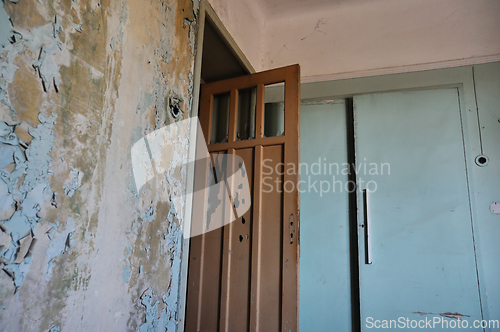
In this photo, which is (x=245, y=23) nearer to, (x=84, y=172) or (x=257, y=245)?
(x=257, y=245)

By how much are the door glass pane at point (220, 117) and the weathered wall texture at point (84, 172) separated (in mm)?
901

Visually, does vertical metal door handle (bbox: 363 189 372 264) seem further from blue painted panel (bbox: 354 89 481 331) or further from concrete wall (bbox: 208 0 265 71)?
concrete wall (bbox: 208 0 265 71)

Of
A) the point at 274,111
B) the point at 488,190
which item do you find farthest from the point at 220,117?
the point at 488,190

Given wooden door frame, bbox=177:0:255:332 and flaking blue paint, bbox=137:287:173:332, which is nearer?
flaking blue paint, bbox=137:287:173:332

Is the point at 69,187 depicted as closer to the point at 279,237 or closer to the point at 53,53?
the point at 53,53

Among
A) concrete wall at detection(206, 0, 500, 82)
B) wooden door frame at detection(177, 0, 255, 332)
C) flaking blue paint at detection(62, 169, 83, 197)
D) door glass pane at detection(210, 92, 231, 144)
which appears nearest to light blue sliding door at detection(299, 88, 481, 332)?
concrete wall at detection(206, 0, 500, 82)

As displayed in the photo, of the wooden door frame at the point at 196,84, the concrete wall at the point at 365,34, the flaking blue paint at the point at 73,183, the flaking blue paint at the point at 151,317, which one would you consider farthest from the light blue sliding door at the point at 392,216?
the flaking blue paint at the point at 73,183

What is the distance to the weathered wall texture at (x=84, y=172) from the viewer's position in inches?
26.9

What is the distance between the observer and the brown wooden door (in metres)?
1.60

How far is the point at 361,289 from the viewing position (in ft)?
6.16

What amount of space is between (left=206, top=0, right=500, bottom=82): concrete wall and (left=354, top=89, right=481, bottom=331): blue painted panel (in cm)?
29

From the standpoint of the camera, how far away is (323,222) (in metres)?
2.06

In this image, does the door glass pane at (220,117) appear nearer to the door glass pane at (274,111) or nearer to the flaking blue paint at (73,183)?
the door glass pane at (274,111)

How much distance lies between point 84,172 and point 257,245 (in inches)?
41.9
